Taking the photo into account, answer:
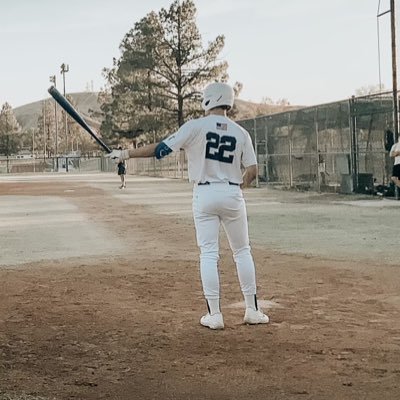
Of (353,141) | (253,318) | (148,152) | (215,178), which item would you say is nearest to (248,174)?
(215,178)

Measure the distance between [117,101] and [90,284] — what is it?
66.5 metres

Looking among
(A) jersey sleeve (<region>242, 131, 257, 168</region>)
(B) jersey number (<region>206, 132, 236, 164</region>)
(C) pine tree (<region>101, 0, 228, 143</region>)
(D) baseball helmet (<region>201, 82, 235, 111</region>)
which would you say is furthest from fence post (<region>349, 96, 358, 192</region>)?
(C) pine tree (<region>101, 0, 228, 143</region>)

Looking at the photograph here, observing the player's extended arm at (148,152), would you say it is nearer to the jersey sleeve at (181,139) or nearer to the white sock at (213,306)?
the jersey sleeve at (181,139)

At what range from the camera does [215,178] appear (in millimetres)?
6434

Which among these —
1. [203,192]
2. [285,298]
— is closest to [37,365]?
[203,192]

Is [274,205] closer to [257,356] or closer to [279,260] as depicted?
[279,260]

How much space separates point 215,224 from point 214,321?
84cm

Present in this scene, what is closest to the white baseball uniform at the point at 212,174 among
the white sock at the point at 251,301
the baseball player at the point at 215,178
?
the baseball player at the point at 215,178

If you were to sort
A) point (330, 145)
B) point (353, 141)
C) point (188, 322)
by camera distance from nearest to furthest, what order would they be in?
point (188, 322)
point (353, 141)
point (330, 145)

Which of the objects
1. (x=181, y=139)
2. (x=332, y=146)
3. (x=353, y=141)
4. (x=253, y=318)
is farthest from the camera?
(x=332, y=146)

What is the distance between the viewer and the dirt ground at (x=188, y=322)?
486cm

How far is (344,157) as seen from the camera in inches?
1054

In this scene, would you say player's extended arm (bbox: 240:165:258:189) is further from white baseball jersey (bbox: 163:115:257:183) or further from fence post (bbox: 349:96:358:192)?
fence post (bbox: 349:96:358:192)

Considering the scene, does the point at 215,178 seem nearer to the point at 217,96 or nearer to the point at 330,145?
the point at 217,96
